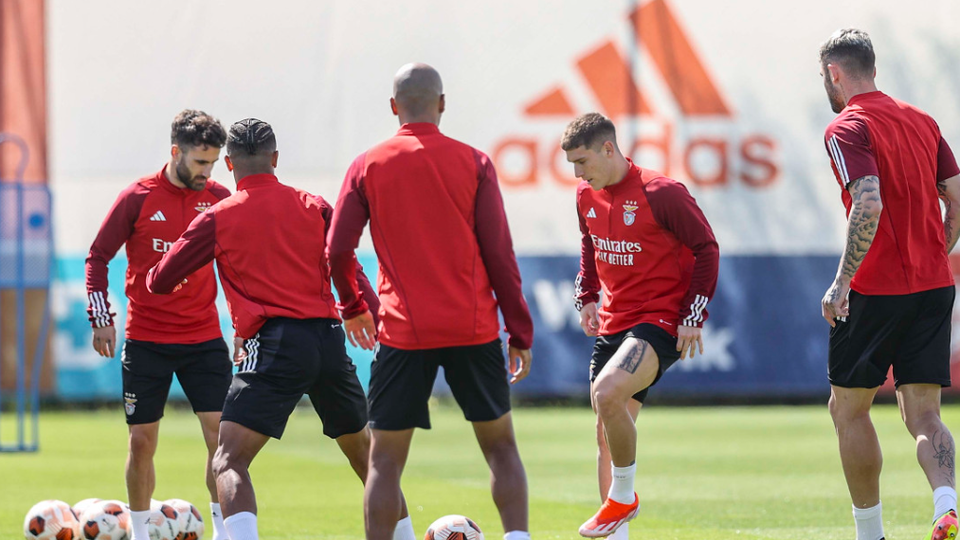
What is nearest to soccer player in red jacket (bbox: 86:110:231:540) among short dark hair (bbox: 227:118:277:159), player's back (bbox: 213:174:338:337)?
short dark hair (bbox: 227:118:277:159)

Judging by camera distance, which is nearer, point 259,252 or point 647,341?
point 259,252

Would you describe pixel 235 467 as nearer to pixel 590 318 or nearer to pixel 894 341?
pixel 590 318

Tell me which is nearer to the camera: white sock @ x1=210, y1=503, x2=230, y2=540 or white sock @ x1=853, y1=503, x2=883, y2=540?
white sock @ x1=853, y1=503, x2=883, y2=540

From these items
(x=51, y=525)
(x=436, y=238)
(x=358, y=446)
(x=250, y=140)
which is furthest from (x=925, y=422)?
(x=51, y=525)

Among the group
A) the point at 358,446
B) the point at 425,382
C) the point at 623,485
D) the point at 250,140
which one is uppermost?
the point at 250,140

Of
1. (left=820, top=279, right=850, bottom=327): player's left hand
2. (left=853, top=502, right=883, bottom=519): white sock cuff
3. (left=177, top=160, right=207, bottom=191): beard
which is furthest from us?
(left=177, top=160, right=207, bottom=191): beard

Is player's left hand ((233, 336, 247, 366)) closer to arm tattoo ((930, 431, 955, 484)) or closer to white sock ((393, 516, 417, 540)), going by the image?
white sock ((393, 516, 417, 540))

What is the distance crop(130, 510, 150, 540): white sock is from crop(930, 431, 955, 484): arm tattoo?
4.18 m

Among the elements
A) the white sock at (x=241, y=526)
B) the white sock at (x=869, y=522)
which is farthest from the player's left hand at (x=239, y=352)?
the white sock at (x=869, y=522)

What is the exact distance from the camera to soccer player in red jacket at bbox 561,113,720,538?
22.8ft

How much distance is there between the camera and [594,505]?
988 cm

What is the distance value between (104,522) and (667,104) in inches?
604

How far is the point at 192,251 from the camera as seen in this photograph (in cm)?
636

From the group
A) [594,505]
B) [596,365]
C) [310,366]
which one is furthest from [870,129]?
[594,505]
